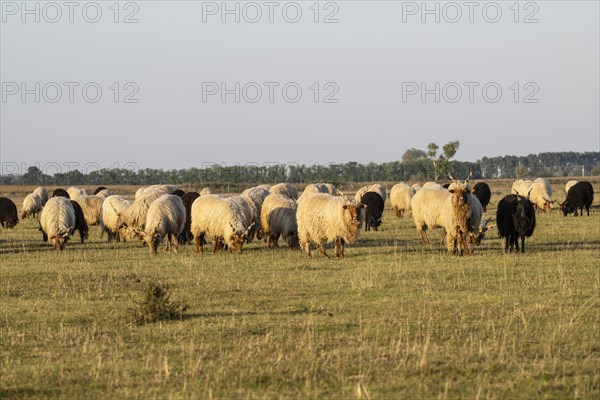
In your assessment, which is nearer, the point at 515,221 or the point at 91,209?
the point at 515,221

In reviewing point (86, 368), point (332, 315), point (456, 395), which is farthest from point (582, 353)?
point (86, 368)

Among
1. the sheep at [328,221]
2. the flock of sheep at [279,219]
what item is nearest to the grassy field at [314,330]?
the sheep at [328,221]

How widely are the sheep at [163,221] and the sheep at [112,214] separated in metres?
4.40

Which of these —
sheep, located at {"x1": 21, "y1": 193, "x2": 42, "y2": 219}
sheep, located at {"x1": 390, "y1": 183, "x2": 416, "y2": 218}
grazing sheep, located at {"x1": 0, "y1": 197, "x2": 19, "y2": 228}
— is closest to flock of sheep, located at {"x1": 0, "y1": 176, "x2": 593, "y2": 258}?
grazing sheep, located at {"x1": 0, "y1": 197, "x2": 19, "y2": 228}

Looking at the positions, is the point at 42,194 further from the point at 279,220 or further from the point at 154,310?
the point at 154,310

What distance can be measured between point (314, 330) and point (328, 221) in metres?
9.63

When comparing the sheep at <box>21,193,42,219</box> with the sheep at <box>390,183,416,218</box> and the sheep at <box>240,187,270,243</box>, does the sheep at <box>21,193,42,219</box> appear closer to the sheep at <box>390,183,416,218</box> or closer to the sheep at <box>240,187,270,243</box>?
the sheep at <box>390,183,416,218</box>

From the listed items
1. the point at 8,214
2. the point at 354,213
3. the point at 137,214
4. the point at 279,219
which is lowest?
the point at 8,214

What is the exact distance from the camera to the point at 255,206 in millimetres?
25688

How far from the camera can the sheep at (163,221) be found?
74.7 ft

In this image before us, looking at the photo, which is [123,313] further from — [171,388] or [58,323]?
[171,388]

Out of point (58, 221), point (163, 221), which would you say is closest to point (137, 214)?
point (58, 221)

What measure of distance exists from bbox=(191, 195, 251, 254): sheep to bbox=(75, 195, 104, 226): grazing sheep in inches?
483

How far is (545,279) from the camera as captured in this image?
15.4 meters
